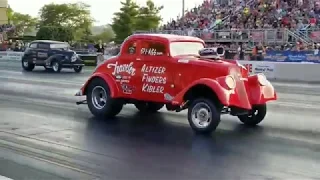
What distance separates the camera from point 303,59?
2766 centimetres

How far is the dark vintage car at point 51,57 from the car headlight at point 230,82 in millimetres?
20575

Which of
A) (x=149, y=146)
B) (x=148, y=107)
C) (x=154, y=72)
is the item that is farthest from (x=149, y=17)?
(x=149, y=146)

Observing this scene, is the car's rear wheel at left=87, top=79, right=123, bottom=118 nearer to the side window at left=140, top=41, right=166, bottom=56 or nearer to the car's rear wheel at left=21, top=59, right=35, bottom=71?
the side window at left=140, top=41, right=166, bottom=56

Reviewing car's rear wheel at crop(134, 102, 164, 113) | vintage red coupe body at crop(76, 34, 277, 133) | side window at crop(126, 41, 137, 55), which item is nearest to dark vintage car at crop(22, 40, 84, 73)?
car's rear wheel at crop(134, 102, 164, 113)

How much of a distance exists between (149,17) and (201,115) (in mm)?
45199

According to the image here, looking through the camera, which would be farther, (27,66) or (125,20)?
(125,20)

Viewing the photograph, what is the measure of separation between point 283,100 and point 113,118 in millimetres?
6321

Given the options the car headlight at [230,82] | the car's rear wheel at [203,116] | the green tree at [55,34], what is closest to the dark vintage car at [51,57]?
the car's rear wheel at [203,116]

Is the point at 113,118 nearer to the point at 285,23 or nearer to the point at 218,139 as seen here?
the point at 218,139

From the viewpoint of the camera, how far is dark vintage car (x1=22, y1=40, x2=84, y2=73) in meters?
29.0

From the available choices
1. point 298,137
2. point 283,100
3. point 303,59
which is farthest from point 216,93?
point 303,59

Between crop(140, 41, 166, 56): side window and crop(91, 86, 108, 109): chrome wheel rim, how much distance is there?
143 centimetres

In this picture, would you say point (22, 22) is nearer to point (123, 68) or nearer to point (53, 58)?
point (53, 58)

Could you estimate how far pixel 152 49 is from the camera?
10.6 m
